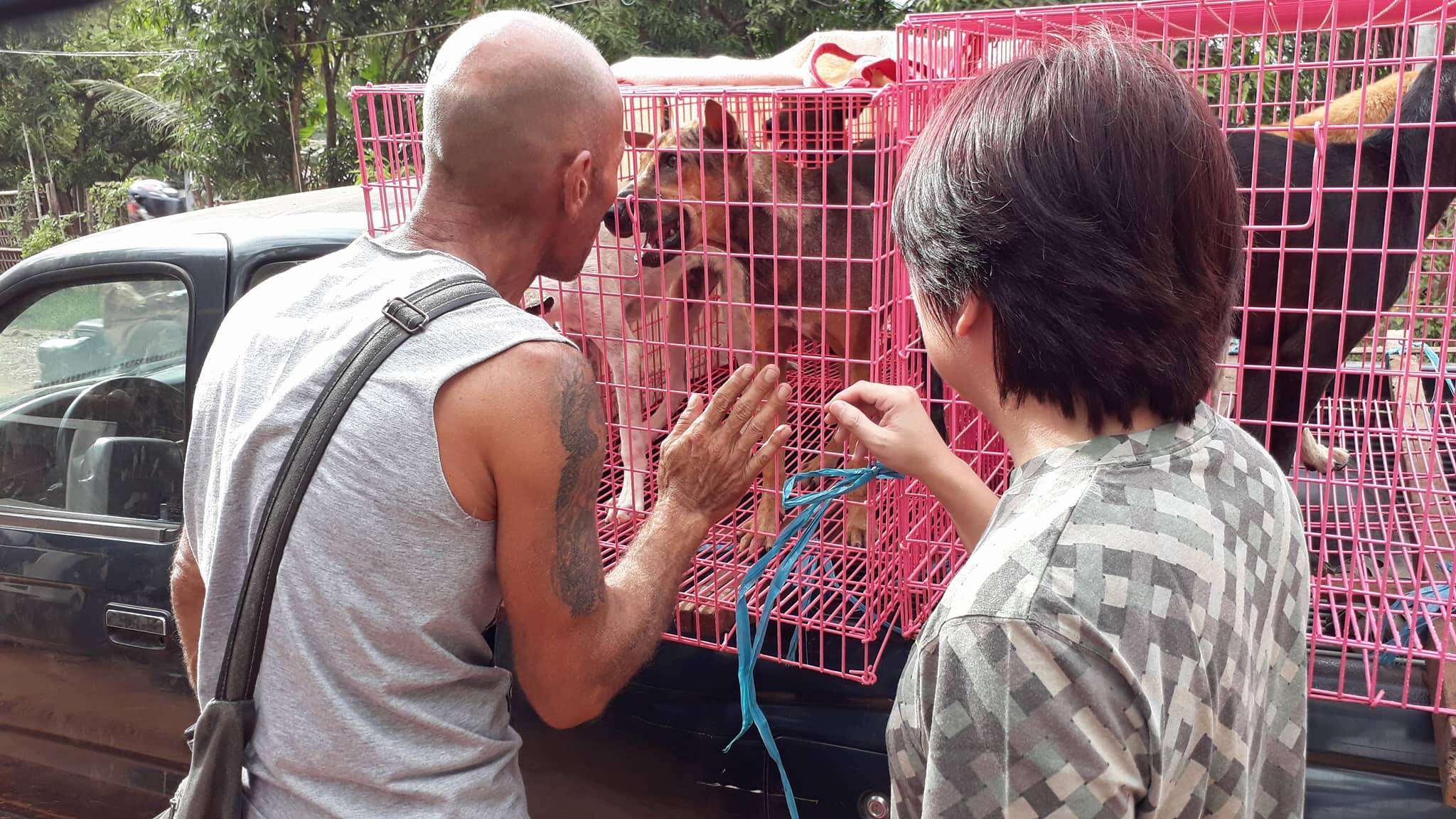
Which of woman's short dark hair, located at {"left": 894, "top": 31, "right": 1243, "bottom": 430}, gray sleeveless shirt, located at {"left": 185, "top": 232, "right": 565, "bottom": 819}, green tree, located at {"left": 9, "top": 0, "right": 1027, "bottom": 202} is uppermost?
green tree, located at {"left": 9, "top": 0, "right": 1027, "bottom": 202}

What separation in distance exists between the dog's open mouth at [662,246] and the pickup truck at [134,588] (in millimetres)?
795

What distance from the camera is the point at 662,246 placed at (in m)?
1.88

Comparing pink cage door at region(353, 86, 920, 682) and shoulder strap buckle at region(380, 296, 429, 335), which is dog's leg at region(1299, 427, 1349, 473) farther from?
shoulder strap buckle at region(380, 296, 429, 335)

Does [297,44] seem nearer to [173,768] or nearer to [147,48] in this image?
[147,48]

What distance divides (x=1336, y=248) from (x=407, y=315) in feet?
4.52

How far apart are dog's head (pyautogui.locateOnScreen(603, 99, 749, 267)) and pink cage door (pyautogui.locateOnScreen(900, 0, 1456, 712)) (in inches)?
17.2

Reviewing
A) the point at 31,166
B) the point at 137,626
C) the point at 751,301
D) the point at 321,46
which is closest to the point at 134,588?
the point at 137,626

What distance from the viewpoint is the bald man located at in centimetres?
129

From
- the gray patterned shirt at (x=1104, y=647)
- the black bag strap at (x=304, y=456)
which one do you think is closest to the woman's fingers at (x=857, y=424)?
the gray patterned shirt at (x=1104, y=647)

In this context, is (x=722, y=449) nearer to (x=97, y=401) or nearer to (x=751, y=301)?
(x=751, y=301)

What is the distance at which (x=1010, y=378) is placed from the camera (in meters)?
1.03

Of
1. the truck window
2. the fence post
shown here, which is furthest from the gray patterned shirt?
the fence post

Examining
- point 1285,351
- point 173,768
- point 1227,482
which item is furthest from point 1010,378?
point 173,768

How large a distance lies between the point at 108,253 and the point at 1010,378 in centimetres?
258
